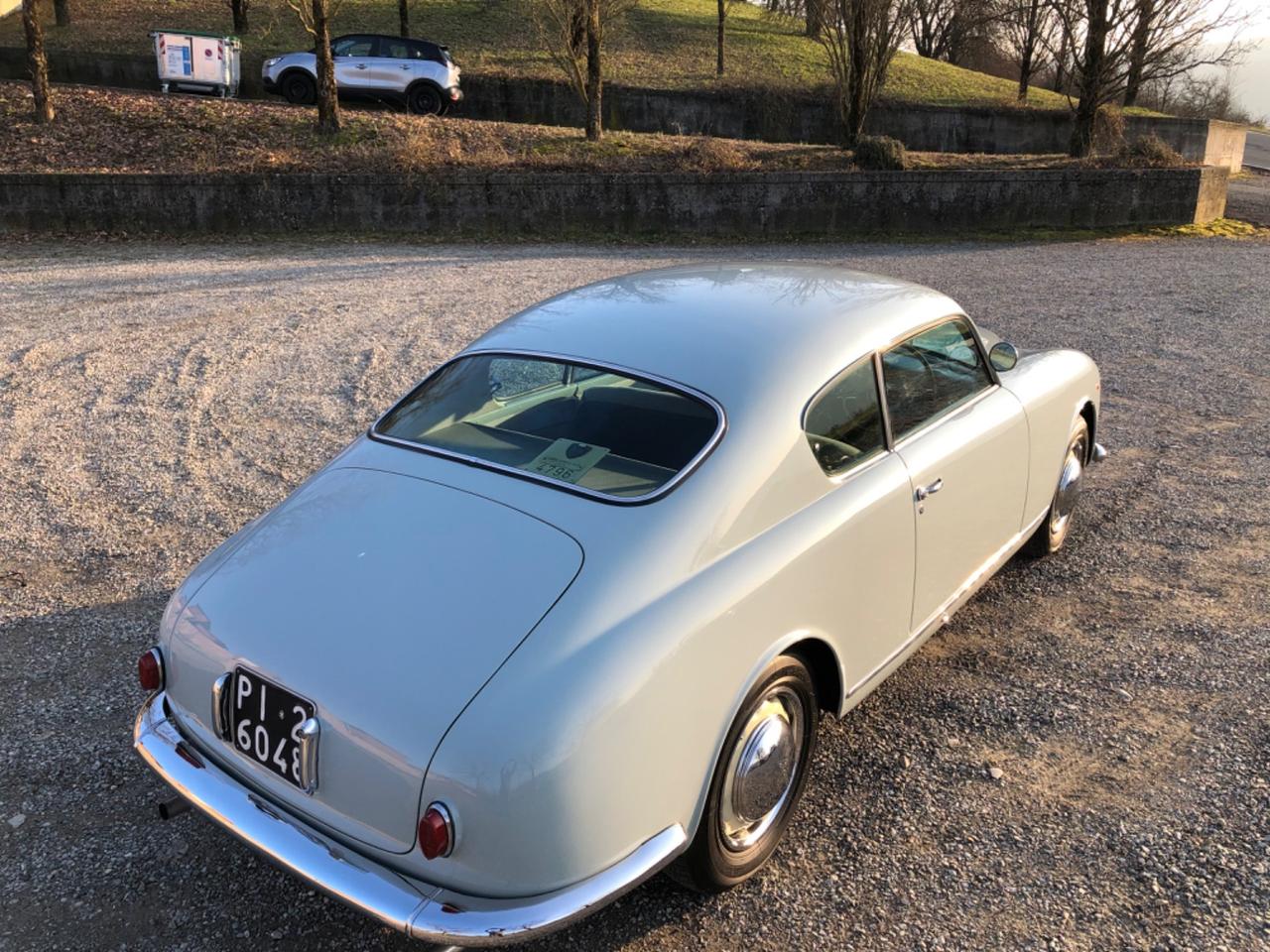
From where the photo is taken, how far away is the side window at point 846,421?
2869 mm

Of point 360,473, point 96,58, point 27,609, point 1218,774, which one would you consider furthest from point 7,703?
point 96,58

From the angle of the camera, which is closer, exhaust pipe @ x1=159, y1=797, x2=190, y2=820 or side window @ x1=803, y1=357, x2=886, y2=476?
exhaust pipe @ x1=159, y1=797, x2=190, y2=820

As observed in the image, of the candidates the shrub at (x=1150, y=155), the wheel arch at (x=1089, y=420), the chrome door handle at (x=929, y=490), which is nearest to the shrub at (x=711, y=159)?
the shrub at (x=1150, y=155)

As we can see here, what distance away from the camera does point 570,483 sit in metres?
2.69

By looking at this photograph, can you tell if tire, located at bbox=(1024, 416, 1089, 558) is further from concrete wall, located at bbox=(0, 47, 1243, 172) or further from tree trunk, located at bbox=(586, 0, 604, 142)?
concrete wall, located at bbox=(0, 47, 1243, 172)

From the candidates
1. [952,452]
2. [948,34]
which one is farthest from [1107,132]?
[948,34]

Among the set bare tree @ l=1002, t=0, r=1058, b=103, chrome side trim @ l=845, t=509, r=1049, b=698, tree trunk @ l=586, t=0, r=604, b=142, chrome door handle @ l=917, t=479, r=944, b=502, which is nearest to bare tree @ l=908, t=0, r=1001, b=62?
bare tree @ l=1002, t=0, r=1058, b=103

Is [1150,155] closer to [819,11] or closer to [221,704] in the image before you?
[819,11]

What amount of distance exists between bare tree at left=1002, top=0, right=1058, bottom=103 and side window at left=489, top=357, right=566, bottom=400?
1685cm

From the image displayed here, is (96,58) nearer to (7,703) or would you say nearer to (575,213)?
(575,213)

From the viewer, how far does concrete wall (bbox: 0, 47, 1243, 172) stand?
905 inches

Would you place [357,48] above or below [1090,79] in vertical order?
above

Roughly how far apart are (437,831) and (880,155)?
1598cm

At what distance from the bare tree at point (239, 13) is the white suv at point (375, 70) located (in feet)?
27.7
